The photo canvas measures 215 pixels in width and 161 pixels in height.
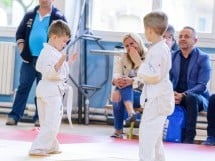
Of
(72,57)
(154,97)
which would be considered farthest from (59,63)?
(72,57)

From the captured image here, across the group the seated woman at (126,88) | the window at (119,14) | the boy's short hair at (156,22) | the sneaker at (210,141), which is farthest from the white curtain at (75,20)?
the boy's short hair at (156,22)

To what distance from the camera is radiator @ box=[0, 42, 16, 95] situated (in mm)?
6180

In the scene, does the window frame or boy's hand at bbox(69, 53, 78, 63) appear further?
the window frame

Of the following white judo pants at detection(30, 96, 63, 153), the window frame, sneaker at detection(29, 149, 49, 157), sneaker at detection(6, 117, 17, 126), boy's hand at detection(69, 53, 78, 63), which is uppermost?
the window frame

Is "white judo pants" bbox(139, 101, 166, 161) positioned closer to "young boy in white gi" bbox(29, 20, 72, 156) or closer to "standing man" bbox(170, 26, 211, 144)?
"young boy in white gi" bbox(29, 20, 72, 156)

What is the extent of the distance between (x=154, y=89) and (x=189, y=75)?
1.87 metres

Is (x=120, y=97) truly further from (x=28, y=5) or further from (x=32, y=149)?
(x=28, y=5)

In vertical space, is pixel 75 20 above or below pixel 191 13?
below

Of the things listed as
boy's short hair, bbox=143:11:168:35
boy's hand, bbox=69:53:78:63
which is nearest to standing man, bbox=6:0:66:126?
boy's hand, bbox=69:53:78:63

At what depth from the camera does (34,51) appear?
5145 millimetres

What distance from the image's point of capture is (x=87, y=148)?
3779mm

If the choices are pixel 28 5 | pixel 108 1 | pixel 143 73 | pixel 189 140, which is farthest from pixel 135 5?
pixel 143 73

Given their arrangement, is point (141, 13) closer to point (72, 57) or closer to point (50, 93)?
point (72, 57)

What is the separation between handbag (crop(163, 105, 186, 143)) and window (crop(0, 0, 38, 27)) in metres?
2.69
